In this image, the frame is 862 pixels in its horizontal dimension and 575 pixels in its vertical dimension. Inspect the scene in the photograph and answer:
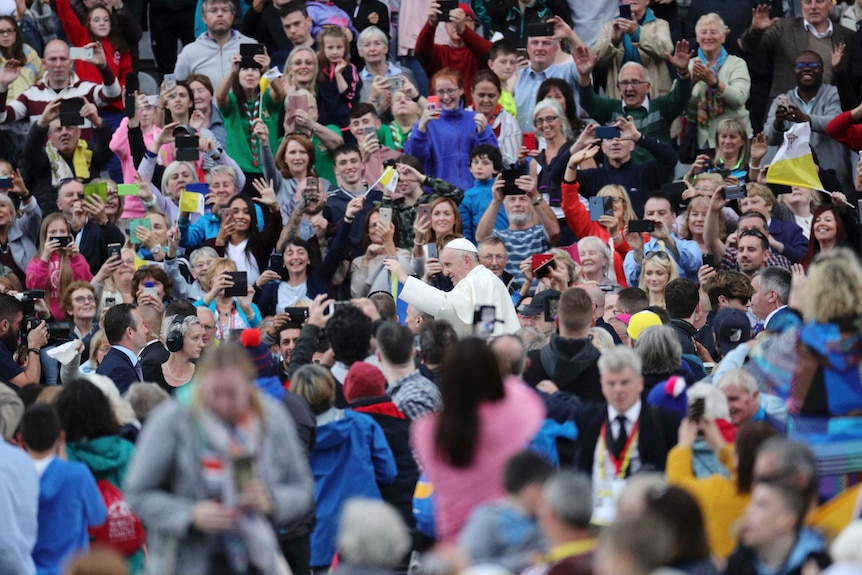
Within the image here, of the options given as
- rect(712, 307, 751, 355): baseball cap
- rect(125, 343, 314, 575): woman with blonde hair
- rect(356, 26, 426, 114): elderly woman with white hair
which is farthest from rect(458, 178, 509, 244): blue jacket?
rect(125, 343, 314, 575): woman with blonde hair

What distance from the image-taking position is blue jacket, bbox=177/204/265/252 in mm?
12203

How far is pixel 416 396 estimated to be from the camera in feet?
23.8

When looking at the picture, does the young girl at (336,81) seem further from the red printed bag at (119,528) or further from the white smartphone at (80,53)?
the red printed bag at (119,528)

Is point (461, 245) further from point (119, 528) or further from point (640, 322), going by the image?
point (119, 528)

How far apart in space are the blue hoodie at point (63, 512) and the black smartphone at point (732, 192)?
610cm

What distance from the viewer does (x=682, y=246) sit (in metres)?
11.3

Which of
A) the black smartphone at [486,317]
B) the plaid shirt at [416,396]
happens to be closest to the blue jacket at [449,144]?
the black smartphone at [486,317]

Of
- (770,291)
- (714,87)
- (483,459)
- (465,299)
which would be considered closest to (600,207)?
(465,299)

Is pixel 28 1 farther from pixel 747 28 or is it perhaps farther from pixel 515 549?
pixel 515 549

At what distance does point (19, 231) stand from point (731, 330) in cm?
638

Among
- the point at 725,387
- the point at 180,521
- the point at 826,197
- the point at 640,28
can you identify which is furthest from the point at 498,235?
the point at 180,521

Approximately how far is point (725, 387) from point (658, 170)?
19.0 feet

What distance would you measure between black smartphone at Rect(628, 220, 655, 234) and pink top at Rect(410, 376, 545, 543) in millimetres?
5247

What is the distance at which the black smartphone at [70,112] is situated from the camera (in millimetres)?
12867
